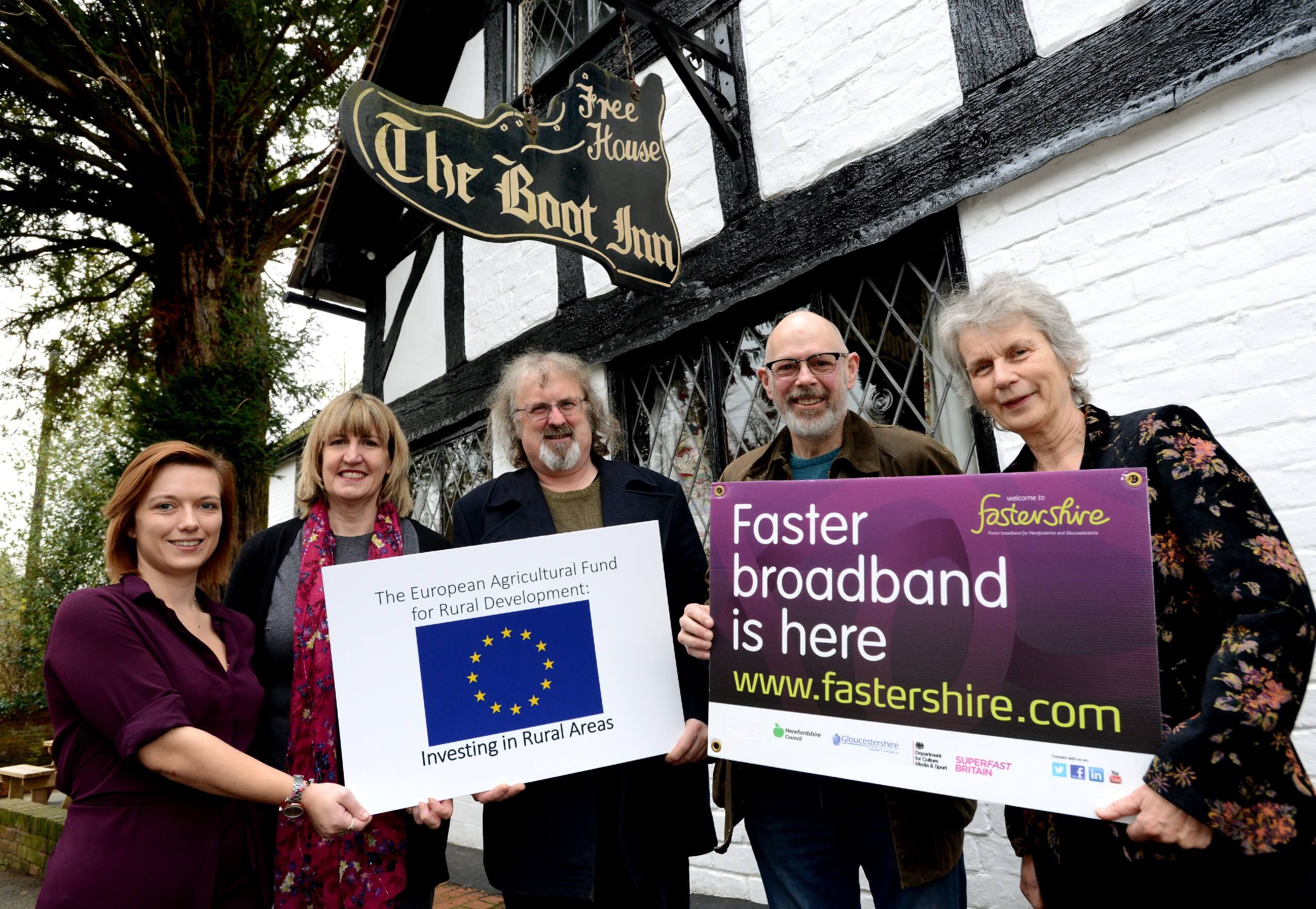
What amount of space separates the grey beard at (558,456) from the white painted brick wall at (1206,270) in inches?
58.5

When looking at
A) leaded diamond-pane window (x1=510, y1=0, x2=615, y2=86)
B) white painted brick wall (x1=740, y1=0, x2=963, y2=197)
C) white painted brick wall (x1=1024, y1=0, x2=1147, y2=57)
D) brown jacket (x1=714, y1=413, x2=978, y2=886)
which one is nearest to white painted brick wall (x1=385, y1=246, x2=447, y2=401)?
leaded diamond-pane window (x1=510, y1=0, x2=615, y2=86)

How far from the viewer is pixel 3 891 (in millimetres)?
4801

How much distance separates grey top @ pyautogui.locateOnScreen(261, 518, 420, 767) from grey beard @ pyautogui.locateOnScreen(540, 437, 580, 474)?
448 mm

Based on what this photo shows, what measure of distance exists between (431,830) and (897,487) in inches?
55.0

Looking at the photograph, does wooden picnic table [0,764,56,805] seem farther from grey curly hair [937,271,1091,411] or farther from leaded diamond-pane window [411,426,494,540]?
grey curly hair [937,271,1091,411]

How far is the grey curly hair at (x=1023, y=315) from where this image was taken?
148 cm

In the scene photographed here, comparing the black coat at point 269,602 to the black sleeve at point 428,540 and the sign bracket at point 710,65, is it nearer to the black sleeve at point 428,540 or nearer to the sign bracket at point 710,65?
the black sleeve at point 428,540

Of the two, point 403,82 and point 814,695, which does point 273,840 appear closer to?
point 814,695

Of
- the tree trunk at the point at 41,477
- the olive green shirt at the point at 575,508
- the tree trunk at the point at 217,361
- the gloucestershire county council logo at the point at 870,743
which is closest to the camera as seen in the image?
the gloucestershire county council logo at the point at 870,743

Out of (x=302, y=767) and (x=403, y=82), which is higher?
(x=403, y=82)

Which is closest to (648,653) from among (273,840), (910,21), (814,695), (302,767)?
(814,695)

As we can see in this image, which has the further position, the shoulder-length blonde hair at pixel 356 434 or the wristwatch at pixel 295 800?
the shoulder-length blonde hair at pixel 356 434

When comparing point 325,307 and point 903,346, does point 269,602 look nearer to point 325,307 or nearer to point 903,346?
point 903,346

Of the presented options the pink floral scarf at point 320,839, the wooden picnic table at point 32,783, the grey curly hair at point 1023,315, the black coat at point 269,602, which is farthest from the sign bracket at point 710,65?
the wooden picnic table at point 32,783
